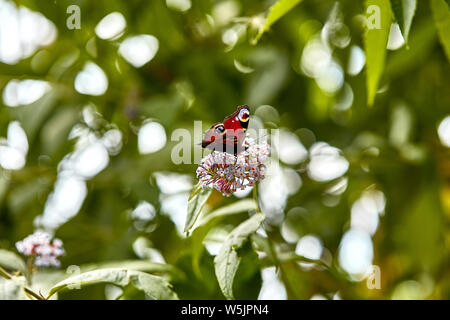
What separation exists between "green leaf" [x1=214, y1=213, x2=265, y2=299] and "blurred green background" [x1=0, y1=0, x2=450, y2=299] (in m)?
0.36

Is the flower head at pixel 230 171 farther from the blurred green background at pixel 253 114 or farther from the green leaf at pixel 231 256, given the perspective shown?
the blurred green background at pixel 253 114

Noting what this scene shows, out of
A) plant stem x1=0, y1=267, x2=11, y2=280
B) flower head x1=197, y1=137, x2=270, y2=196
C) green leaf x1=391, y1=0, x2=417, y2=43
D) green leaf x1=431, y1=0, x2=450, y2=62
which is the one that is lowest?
plant stem x1=0, y1=267, x2=11, y2=280

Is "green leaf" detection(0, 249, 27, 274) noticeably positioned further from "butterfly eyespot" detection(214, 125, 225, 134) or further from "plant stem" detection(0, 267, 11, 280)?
"butterfly eyespot" detection(214, 125, 225, 134)

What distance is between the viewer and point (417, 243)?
1.14 m

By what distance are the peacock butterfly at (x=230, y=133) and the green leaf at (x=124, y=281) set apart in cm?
17

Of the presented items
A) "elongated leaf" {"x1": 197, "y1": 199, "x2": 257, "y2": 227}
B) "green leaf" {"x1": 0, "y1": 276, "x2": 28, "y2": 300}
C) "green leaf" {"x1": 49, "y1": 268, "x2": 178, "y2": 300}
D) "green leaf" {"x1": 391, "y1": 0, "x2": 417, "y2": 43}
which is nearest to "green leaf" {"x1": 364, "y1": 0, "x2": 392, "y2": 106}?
"green leaf" {"x1": 391, "y1": 0, "x2": 417, "y2": 43}

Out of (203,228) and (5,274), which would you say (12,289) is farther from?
(203,228)

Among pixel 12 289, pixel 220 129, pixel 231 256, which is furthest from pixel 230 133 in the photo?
pixel 12 289

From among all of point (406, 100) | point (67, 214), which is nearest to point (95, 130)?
point (67, 214)

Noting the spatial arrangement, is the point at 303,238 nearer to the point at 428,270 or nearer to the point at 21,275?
the point at 428,270

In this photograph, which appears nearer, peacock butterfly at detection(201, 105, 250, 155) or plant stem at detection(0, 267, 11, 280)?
peacock butterfly at detection(201, 105, 250, 155)

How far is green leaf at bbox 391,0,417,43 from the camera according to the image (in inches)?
20.9

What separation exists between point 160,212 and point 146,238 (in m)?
0.13

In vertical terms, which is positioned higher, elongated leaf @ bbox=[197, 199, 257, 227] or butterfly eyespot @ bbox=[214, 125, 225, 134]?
elongated leaf @ bbox=[197, 199, 257, 227]
